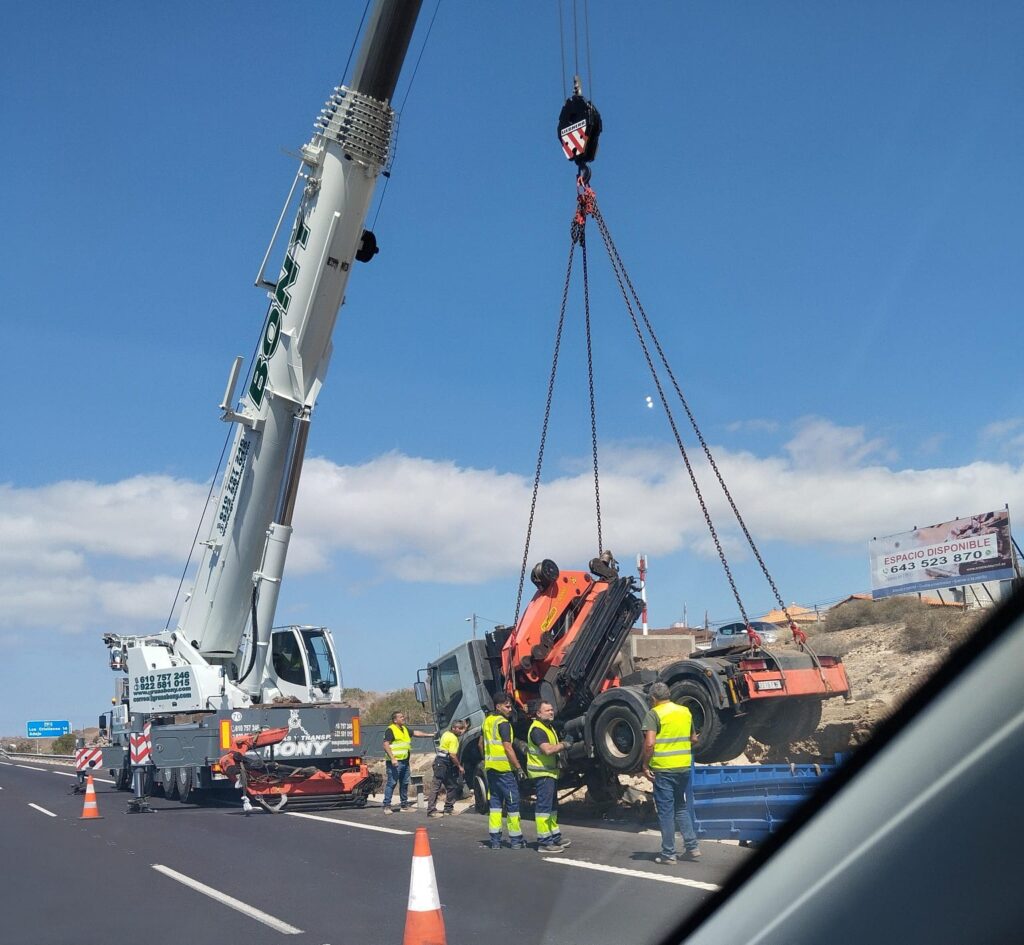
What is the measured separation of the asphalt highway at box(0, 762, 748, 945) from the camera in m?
7.26

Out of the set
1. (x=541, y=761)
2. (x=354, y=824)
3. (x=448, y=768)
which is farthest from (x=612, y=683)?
(x=354, y=824)

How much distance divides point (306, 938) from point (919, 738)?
541 centimetres

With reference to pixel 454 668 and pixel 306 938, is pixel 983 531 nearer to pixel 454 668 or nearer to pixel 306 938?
pixel 454 668

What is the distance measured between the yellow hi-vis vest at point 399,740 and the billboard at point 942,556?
18.0 m

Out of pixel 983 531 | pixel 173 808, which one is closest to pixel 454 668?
pixel 173 808

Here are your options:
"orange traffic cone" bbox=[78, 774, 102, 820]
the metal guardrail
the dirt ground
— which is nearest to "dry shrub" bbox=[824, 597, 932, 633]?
the dirt ground

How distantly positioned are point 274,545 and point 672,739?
346 inches

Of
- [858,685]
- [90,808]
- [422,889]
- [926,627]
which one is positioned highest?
[926,627]

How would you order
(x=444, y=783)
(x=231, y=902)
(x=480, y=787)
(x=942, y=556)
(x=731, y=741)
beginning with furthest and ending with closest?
(x=942, y=556) < (x=444, y=783) < (x=480, y=787) < (x=731, y=741) < (x=231, y=902)

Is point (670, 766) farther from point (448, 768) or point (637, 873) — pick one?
point (448, 768)

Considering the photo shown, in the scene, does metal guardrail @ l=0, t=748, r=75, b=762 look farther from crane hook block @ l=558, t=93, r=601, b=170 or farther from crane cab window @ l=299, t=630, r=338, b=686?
crane hook block @ l=558, t=93, r=601, b=170

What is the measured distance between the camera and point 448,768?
48.4ft

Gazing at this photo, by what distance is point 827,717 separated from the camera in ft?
56.5

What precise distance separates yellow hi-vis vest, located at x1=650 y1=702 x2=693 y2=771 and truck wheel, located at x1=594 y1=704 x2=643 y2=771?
2708 millimetres
